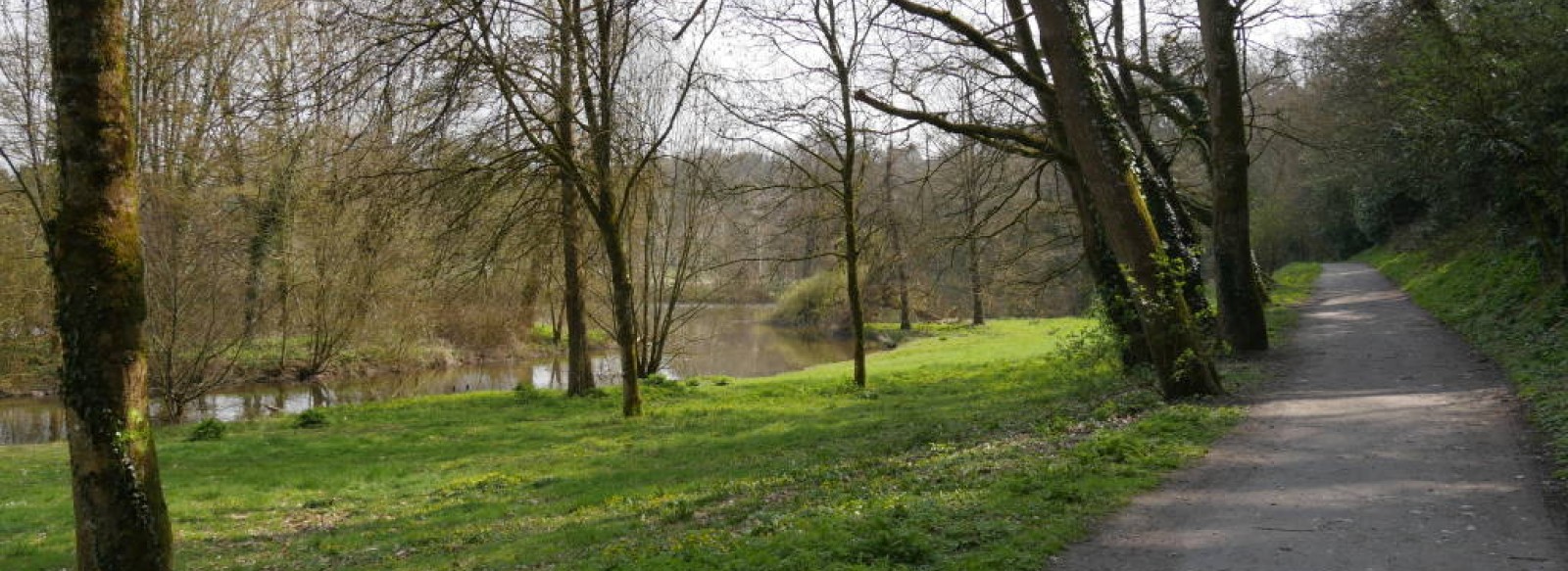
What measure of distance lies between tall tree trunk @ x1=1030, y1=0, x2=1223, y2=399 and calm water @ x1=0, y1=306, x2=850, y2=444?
19820 mm

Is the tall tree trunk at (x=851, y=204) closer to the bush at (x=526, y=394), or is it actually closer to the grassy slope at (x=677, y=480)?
the grassy slope at (x=677, y=480)

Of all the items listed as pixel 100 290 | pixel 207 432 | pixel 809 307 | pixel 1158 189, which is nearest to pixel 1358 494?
pixel 100 290

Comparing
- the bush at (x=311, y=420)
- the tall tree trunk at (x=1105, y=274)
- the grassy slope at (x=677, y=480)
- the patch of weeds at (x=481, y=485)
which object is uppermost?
the tall tree trunk at (x=1105, y=274)

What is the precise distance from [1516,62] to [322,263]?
91.8 ft

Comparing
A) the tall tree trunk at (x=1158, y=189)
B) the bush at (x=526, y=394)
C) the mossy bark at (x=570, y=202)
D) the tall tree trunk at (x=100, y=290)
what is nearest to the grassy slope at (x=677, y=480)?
the bush at (x=526, y=394)

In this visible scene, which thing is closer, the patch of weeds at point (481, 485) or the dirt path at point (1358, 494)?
the dirt path at point (1358, 494)

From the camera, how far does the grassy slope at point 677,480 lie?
6.66 meters

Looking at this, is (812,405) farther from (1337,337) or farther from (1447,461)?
(1447,461)

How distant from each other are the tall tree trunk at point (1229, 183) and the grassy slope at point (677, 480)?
2.33 m

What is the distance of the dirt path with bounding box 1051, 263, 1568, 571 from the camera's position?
566 centimetres

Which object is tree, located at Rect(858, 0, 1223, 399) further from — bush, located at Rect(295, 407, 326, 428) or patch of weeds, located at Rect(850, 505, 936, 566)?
bush, located at Rect(295, 407, 326, 428)

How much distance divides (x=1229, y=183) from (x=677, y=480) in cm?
1035

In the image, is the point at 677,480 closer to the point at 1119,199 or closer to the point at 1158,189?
the point at 1119,199

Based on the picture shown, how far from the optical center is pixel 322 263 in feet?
93.8
